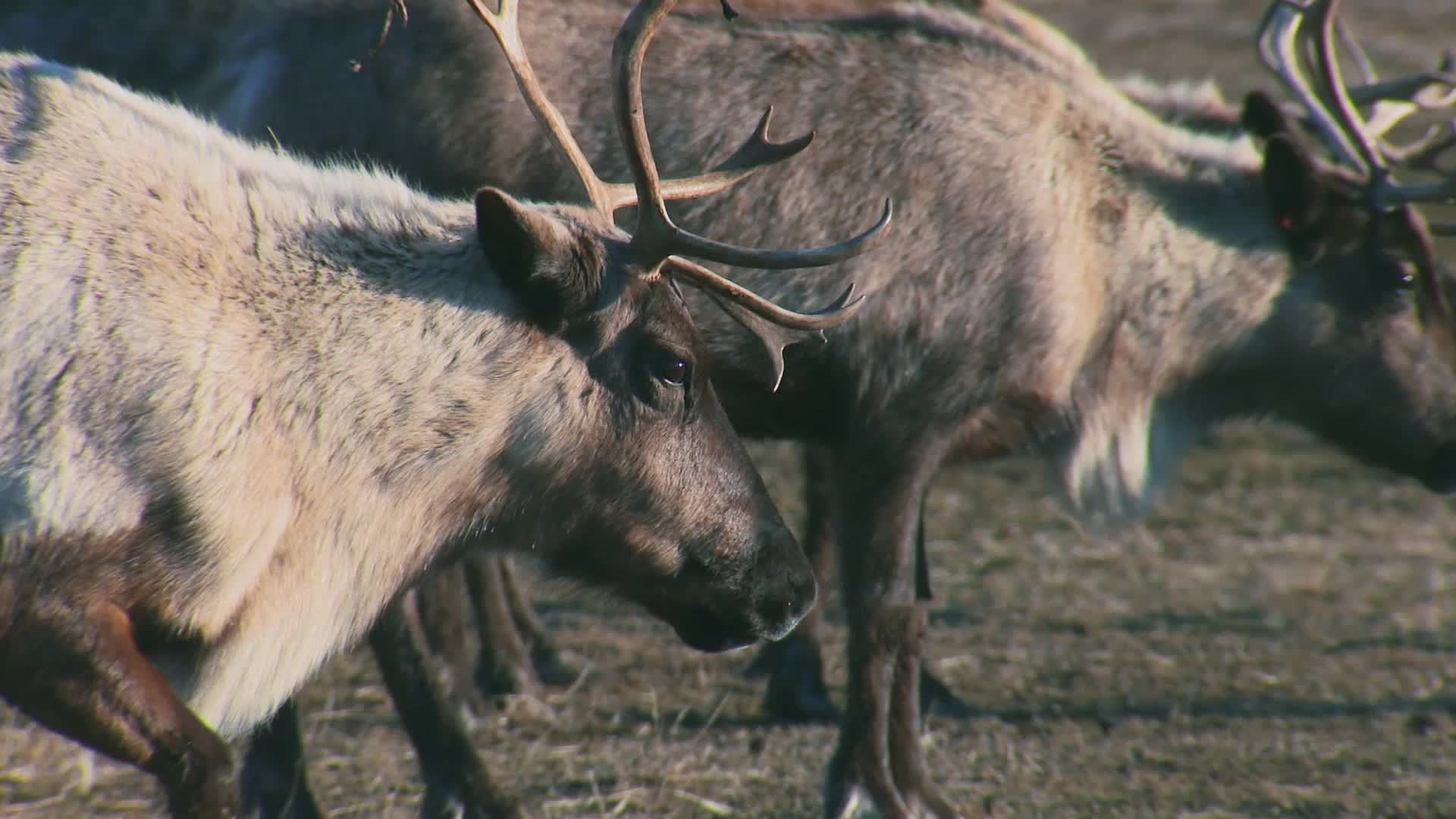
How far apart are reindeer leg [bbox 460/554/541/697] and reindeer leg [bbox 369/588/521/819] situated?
0.89 metres

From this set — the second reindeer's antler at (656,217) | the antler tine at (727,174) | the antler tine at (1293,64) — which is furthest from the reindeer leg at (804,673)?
the antler tine at (1293,64)

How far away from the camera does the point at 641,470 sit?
3.71 m

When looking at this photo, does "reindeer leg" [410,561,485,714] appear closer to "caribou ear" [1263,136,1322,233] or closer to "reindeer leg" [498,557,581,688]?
"reindeer leg" [498,557,581,688]

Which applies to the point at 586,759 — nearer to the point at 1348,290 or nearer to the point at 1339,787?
the point at 1339,787

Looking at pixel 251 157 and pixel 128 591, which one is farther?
pixel 251 157

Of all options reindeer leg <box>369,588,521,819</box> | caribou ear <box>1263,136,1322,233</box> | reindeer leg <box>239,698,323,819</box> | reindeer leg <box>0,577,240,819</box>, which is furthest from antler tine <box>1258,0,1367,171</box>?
reindeer leg <box>0,577,240,819</box>

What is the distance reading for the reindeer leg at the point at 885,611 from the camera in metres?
4.74

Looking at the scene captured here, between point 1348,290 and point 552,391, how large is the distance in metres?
3.03

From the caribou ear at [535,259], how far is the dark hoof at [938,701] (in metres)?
2.41

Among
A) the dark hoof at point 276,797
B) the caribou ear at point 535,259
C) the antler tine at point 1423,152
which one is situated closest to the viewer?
the caribou ear at point 535,259

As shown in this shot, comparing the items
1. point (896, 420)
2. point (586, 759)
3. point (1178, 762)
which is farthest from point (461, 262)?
point (1178, 762)

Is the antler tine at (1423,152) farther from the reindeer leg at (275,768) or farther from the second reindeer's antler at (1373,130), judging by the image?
the reindeer leg at (275,768)

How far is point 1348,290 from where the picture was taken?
5.59 meters

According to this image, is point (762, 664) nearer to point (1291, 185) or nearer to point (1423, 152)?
point (1291, 185)
